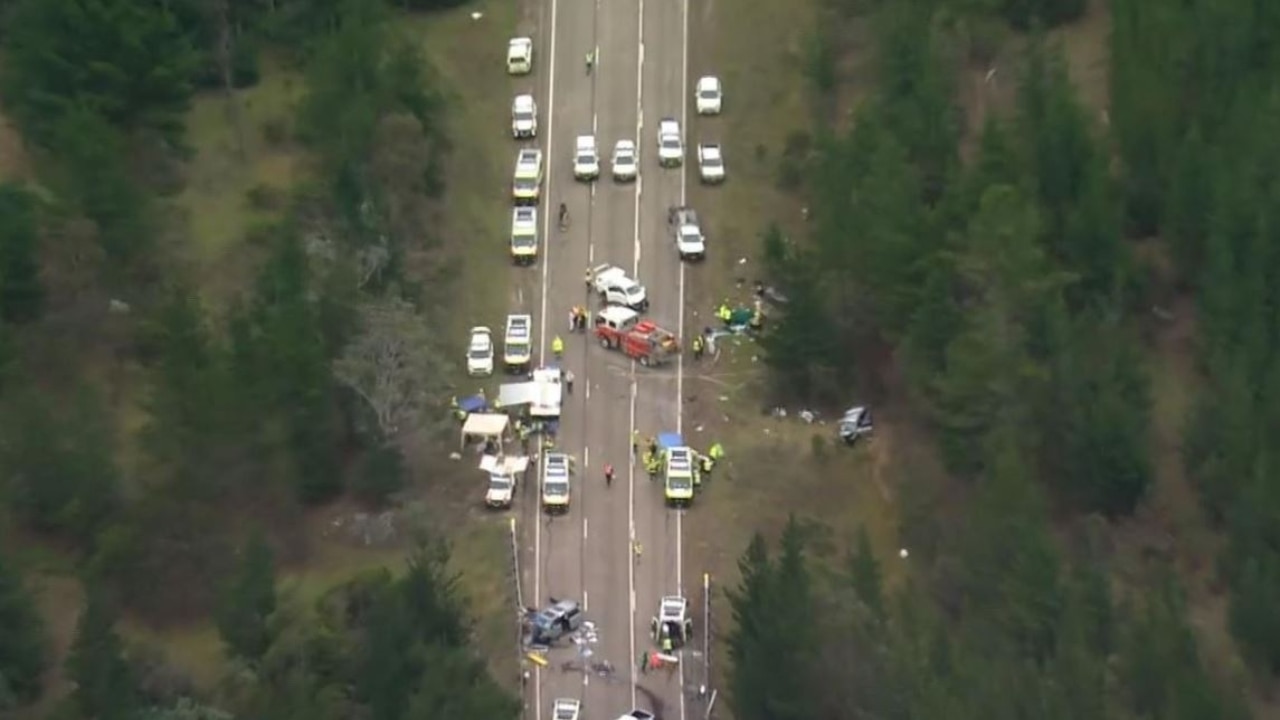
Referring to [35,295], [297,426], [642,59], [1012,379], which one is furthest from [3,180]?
[1012,379]

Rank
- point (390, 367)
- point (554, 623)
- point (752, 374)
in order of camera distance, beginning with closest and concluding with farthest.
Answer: point (554, 623)
point (390, 367)
point (752, 374)

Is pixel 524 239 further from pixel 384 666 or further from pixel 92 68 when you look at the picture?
pixel 384 666

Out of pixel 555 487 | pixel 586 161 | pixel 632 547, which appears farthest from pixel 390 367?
pixel 586 161

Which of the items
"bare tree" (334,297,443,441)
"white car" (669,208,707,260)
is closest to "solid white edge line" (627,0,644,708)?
"white car" (669,208,707,260)

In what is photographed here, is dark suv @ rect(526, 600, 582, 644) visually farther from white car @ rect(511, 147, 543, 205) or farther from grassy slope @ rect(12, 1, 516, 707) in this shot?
white car @ rect(511, 147, 543, 205)

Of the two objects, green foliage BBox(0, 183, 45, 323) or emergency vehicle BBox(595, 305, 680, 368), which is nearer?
green foliage BBox(0, 183, 45, 323)

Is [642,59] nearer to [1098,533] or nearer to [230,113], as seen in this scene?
[230,113]
